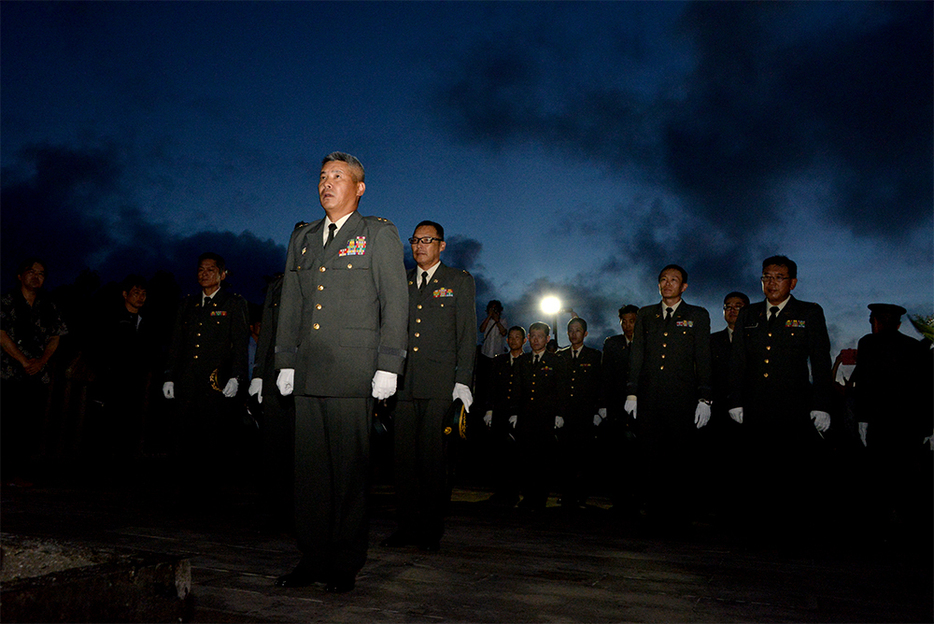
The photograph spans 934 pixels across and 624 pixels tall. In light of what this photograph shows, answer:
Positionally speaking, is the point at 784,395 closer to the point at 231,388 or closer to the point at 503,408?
the point at 231,388

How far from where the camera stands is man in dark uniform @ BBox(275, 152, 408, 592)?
3508 millimetres

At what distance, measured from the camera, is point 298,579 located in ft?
11.0

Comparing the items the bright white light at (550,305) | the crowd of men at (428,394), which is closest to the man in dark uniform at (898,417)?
the crowd of men at (428,394)

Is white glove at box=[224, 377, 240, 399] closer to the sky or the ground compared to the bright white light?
closer to the ground

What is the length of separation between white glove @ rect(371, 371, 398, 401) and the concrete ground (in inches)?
36.4

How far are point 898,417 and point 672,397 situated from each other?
1796 millimetres

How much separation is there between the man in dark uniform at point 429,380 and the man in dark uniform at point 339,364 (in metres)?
1.17

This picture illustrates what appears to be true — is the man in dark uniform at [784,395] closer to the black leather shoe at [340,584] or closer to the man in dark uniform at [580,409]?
the man in dark uniform at [580,409]

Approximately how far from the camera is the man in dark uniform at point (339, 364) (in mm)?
3508

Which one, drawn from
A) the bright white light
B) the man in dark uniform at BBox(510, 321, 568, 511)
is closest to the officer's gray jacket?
the man in dark uniform at BBox(510, 321, 568, 511)

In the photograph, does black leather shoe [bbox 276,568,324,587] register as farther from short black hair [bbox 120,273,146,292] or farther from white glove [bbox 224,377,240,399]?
short black hair [bbox 120,273,146,292]

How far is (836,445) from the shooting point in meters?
7.62

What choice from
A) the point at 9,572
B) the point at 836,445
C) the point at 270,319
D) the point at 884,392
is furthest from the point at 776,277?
→ the point at 9,572

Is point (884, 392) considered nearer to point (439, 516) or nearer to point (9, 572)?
point (439, 516)
